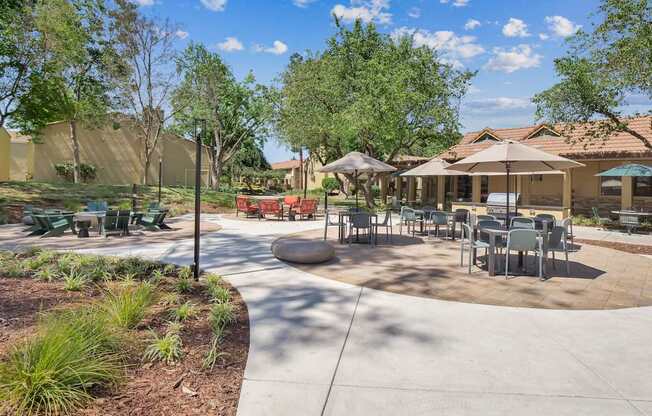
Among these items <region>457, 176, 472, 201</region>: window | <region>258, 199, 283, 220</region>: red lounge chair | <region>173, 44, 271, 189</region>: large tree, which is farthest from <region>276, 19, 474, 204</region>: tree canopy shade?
<region>258, 199, 283, 220</region>: red lounge chair

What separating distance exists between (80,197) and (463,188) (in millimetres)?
21485

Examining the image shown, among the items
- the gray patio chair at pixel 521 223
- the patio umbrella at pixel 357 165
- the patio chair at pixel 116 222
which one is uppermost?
the patio umbrella at pixel 357 165

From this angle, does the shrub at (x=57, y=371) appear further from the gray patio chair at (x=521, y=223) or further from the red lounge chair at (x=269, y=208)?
the red lounge chair at (x=269, y=208)

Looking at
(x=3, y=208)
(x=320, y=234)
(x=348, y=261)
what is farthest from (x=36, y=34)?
(x=348, y=261)

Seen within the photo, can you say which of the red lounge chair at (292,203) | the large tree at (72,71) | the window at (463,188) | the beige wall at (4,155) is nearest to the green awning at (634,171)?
the window at (463,188)

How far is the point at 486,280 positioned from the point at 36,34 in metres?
21.7

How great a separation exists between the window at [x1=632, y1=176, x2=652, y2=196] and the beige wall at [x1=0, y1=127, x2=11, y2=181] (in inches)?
1455

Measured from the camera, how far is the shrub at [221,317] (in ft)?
13.9

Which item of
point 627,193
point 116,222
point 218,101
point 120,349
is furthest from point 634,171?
point 218,101

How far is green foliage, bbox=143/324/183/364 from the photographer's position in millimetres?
3461

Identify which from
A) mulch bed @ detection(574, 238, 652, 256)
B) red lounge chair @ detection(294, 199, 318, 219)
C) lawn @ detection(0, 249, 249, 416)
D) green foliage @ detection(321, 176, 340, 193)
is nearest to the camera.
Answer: lawn @ detection(0, 249, 249, 416)

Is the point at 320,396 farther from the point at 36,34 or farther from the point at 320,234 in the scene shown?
the point at 36,34

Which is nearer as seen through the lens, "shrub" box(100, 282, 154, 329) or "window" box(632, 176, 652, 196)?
"shrub" box(100, 282, 154, 329)

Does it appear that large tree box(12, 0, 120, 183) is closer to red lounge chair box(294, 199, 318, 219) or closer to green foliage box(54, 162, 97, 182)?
green foliage box(54, 162, 97, 182)
